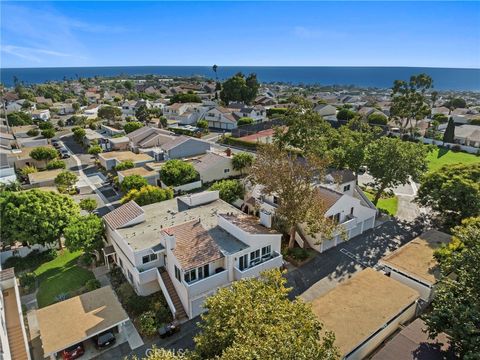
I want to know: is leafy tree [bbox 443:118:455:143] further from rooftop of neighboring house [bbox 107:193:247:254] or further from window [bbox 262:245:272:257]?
window [bbox 262:245:272:257]

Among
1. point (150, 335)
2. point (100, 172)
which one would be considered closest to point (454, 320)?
point (150, 335)

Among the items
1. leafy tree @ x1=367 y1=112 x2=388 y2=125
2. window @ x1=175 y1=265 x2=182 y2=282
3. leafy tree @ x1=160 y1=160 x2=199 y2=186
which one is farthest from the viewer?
leafy tree @ x1=367 y1=112 x2=388 y2=125

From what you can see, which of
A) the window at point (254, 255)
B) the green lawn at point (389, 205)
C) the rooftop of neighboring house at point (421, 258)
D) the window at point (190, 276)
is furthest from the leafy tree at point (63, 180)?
the green lawn at point (389, 205)

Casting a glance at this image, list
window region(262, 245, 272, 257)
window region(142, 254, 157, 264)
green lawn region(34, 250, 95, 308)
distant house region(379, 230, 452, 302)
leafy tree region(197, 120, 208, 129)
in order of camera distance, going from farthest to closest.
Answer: leafy tree region(197, 120, 208, 129) < window region(262, 245, 272, 257) < green lawn region(34, 250, 95, 308) < window region(142, 254, 157, 264) < distant house region(379, 230, 452, 302)

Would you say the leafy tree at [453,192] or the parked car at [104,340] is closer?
the parked car at [104,340]

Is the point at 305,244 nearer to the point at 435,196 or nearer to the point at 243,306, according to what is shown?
the point at 435,196

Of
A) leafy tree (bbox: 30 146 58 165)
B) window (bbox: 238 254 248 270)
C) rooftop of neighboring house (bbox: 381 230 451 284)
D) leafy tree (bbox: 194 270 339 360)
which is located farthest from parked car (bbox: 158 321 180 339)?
leafy tree (bbox: 30 146 58 165)

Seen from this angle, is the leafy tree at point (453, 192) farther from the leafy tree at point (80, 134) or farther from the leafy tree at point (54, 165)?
the leafy tree at point (80, 134)

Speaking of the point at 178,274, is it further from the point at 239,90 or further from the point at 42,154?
the point at 239,90
